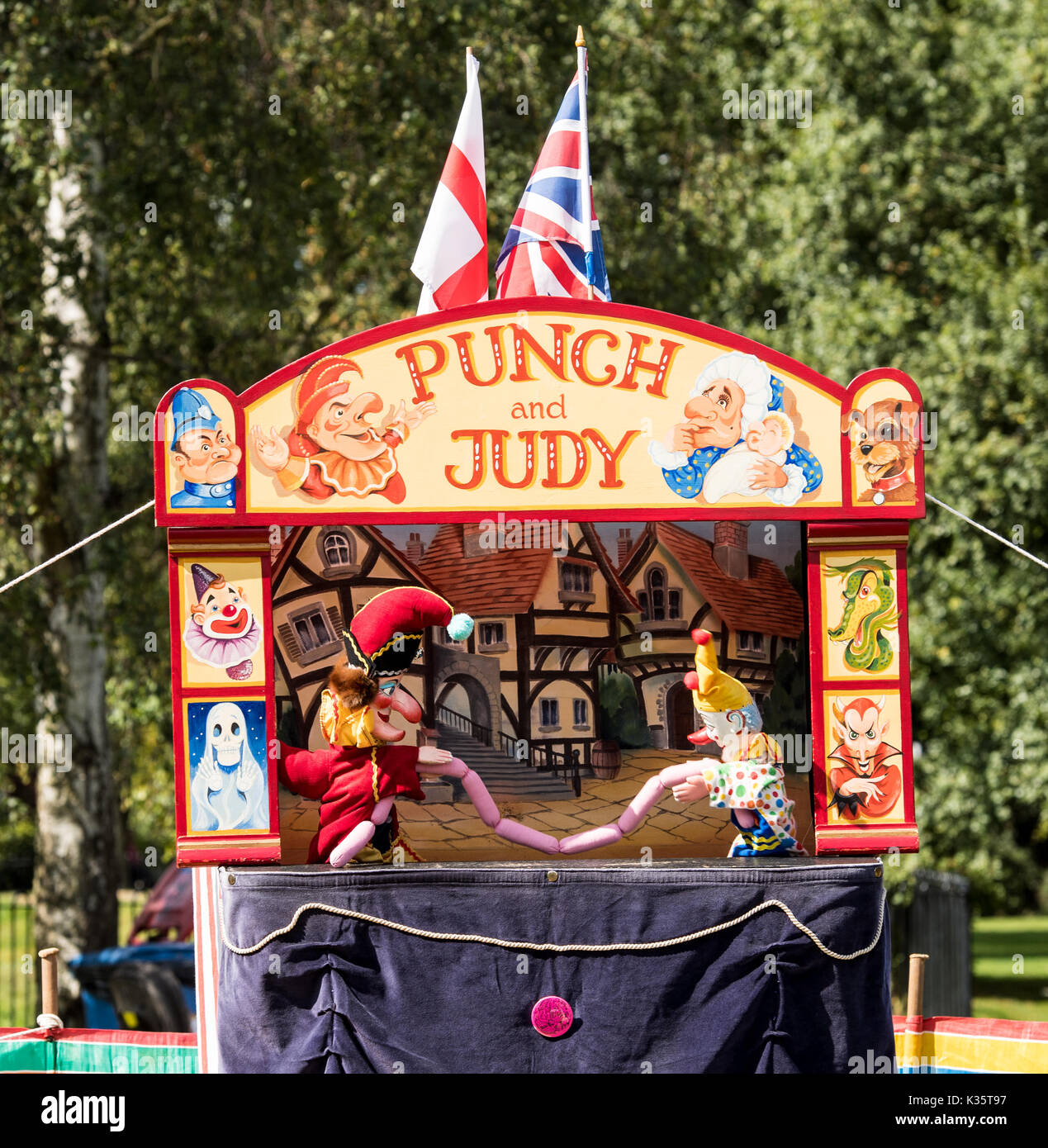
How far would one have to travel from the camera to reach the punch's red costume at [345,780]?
5.98 meters

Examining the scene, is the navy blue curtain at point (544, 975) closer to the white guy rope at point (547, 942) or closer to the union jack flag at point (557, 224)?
the white guy rope at point (547, 942)

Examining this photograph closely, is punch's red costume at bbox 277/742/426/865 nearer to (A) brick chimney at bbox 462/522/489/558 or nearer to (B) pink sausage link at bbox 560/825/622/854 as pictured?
(B) pink sausage link at bbox 560/825/622/854

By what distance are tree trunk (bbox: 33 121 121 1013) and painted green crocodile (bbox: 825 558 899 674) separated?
23.5 feet

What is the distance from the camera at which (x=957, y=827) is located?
13.1 m

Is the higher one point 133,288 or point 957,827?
point 133,288

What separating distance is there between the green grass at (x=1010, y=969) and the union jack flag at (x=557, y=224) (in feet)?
26.9

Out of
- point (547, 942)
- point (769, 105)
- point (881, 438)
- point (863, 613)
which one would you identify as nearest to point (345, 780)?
point (547, 942)

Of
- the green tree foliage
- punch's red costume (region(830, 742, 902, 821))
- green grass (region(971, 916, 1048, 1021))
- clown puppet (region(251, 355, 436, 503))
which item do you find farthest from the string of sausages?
green grass (region(971, 916, 1048, 1021))

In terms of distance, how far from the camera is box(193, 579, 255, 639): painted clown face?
5.43 meters

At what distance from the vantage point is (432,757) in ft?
20.7
